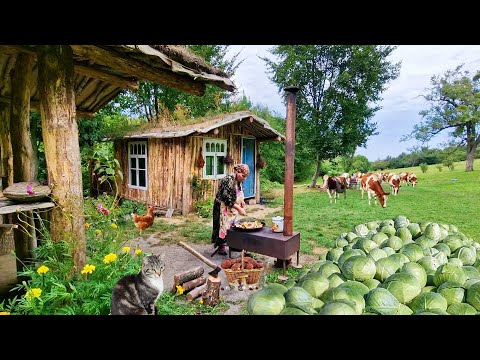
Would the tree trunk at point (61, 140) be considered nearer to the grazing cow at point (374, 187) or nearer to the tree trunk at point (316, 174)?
the grazing cow at point (374, 187)

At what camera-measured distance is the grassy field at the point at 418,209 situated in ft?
19.0

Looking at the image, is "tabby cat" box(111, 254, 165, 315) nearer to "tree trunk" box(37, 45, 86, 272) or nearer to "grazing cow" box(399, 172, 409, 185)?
"tree trunk" box(37, 45, 86, 272)

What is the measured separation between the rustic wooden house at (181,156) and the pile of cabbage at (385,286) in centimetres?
620

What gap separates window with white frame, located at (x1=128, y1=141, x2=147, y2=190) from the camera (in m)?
8.65

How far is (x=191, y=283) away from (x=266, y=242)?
1.07 meters

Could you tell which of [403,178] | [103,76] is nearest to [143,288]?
[103,76]

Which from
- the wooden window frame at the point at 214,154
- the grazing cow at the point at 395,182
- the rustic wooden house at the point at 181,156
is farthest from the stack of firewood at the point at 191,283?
the grazing cow at the point at 395,182

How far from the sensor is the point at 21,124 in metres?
2.62

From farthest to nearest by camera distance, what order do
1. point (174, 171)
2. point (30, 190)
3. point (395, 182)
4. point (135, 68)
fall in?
point (395, 182) < point (174, 171) < point (135, 68) < point (30, 190)

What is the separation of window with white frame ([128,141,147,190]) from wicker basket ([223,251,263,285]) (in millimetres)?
6082

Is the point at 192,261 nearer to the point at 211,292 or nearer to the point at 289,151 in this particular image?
the point at 211,292

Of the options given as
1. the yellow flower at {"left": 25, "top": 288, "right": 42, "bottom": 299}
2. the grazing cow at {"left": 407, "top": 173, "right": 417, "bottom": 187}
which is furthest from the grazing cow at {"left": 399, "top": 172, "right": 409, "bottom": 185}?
the yellow flower at {"left": 25, "top": 288, "right": 42, "bottom": 299}
